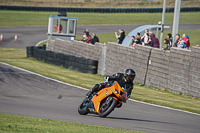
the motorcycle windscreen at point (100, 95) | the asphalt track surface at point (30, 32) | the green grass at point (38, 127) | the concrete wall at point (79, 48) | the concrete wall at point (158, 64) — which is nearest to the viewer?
the green grass at point (38, 127)

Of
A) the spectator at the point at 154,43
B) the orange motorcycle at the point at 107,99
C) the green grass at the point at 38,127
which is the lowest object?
the green grass at the point at 38,127

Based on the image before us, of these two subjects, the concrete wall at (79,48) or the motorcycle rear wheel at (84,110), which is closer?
the motorcycle rear wheel at (84,110)

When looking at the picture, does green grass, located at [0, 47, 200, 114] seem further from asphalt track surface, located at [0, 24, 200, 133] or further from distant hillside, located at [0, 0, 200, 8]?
distant hillside, located at [0, 0, 200, 8]

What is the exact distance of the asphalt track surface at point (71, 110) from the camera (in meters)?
8.53

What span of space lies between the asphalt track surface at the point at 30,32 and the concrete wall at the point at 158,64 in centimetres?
1504

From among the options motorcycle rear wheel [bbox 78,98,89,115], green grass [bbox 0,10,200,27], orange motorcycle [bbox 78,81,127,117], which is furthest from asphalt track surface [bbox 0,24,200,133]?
green grass [bbox 0,10,200,27]

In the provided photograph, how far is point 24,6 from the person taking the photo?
53.5 m

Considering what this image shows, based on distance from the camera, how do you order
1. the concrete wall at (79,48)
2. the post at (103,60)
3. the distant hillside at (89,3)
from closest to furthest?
the post at (103,60)
the concrete wall at (79,48)
the distant hillside at (89,3)

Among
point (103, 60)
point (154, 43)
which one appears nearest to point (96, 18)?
point (103, 60)

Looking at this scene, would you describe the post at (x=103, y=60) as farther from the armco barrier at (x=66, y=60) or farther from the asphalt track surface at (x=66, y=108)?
the asphalt track surface at (x=66, y=108)

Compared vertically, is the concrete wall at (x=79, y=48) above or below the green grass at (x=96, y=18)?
below

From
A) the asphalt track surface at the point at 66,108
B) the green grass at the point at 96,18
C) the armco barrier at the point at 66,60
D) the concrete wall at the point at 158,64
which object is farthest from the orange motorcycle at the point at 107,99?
the green grass at the point at 96,18

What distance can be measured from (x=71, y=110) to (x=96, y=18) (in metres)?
43.9

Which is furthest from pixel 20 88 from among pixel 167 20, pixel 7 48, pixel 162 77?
pixel 167 20
